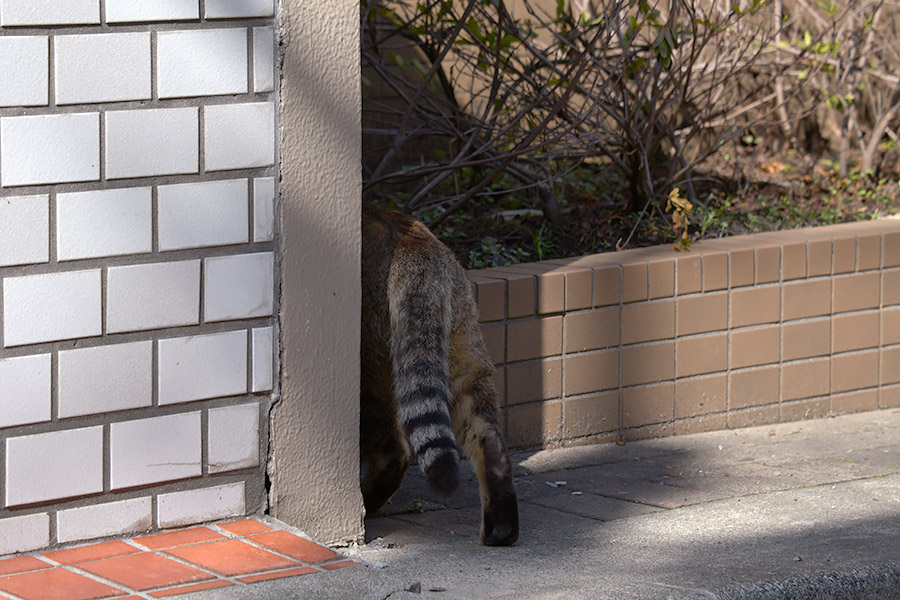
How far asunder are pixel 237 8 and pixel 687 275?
109 inches

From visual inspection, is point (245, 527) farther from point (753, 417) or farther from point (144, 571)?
point (753, 417)

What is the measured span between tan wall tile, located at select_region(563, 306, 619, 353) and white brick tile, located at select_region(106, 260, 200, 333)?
210 cm

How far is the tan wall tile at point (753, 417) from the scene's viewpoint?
19.0 ft

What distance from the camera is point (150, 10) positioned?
3.48 metres

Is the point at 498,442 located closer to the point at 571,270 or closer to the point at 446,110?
the point at 571,270

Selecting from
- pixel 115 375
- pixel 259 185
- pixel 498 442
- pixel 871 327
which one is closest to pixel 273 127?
pixel 259 185

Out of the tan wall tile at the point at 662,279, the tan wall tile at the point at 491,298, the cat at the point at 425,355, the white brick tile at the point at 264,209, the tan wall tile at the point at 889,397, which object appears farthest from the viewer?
the tan wall tile at the point at 889,397

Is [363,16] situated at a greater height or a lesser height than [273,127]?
greater

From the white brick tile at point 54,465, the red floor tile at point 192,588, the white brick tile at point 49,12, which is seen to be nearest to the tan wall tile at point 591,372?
the red floor tile at point 192,588

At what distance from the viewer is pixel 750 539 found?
13.6ft

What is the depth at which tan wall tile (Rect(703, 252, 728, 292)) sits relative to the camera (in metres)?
5.60

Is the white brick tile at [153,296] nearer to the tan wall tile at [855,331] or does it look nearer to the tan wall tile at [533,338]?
the tan wall tile at [533,338]

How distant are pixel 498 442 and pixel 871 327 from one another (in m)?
2.96

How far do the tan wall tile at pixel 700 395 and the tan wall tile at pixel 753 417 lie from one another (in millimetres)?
94
